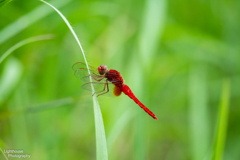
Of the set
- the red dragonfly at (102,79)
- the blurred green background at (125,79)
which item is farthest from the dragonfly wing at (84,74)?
the blurred green background at (125,79)

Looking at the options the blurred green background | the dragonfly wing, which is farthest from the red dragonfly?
the blurred green background

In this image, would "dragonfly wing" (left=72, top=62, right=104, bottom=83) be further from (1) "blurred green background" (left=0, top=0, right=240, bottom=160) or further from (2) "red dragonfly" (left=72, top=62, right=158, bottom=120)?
(1) "blurred green background" (left=0, top=0, right=240, bottom=160)

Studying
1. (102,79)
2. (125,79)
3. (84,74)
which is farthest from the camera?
(125,79)

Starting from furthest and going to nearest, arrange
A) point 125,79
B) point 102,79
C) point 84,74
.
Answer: point 125,79 → point 102,79 → point 84,74

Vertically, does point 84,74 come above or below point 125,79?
above

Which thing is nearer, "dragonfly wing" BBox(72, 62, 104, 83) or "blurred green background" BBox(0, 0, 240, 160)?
"dragonfly wing" BBox(72, 62, 104, 83)

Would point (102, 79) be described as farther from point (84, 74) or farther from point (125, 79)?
point (125, 79)

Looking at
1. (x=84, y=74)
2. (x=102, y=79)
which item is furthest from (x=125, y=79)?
(x=84, y=74)

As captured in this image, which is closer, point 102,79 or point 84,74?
point 84,74

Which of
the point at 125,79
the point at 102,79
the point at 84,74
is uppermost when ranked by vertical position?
the point at 84,74

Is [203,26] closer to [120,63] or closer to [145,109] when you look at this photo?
[120,63]
